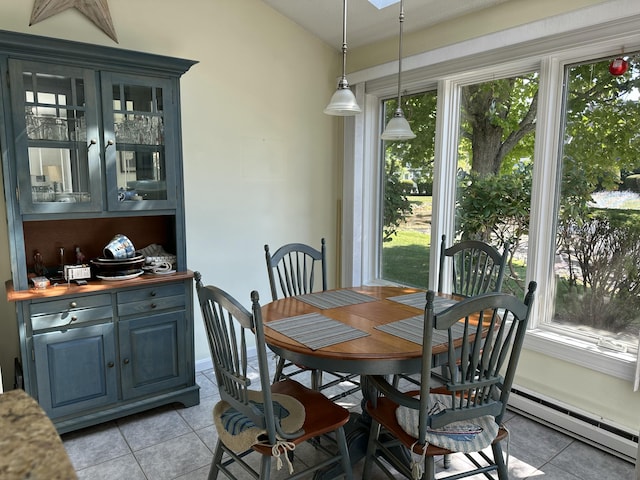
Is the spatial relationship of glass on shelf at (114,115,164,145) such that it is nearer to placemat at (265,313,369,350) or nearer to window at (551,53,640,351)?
placemat at (265,313,369,350)

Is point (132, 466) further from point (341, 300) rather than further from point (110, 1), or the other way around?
point (110, 1)

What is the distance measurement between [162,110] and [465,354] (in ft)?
7.15

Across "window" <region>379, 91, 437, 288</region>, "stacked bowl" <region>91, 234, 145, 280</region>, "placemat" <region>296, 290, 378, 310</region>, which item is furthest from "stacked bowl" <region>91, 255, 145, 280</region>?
"window" <region>379, 91, 437, 288</region>

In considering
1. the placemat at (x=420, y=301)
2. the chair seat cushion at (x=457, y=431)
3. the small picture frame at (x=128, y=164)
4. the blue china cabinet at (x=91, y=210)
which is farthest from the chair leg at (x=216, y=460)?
the small picture frame at (x=128, y=164)

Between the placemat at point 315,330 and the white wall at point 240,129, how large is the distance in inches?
56.6

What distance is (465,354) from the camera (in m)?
1.63

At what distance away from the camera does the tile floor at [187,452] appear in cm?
221

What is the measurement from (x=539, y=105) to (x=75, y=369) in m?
3.08

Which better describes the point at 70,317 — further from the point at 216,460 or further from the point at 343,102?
the point at 343,102

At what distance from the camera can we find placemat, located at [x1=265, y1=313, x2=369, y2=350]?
6.08ft

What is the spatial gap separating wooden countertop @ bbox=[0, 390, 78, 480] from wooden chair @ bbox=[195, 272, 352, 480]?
0.72 meters

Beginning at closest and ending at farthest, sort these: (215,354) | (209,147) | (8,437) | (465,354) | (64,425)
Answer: (8,437)
(465,354)
(215,354)
(64,425)
(209,147)

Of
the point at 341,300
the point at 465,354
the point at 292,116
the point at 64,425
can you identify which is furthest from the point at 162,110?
the point at 465,354

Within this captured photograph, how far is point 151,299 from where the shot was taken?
2.67 metres
